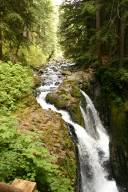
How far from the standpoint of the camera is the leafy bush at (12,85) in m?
10.9

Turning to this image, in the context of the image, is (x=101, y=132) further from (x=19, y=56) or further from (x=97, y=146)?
(x=19, y=56)

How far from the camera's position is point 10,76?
12242 mm

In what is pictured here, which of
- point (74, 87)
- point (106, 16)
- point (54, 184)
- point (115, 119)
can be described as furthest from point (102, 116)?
point (54, 184)

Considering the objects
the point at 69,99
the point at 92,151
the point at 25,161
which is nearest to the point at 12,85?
the point at 69,99

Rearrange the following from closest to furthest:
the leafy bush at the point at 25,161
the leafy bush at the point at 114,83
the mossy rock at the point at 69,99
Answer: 1. the leafy bush at the point at 25,161
2. the mossy rock at the point at 69,99
3. the leafy bush at the point at 114,83

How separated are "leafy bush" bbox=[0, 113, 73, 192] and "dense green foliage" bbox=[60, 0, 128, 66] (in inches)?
362

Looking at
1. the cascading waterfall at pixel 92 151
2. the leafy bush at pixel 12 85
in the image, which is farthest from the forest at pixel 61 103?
the cascading waterfall at pixel 92 151

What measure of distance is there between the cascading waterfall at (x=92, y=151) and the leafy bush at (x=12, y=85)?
155cm

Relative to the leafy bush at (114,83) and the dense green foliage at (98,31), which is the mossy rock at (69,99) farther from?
the dense green foliage at (98,31)

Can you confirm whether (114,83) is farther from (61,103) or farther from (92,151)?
(92,151)

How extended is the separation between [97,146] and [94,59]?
688 centimetres

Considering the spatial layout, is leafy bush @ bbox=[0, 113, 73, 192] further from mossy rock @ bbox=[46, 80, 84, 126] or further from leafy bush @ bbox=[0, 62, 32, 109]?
mossy rock @ bbox=[46, 80, 84, 126]

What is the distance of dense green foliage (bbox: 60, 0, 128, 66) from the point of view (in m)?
16.4

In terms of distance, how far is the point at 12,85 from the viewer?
1192 centimetres
